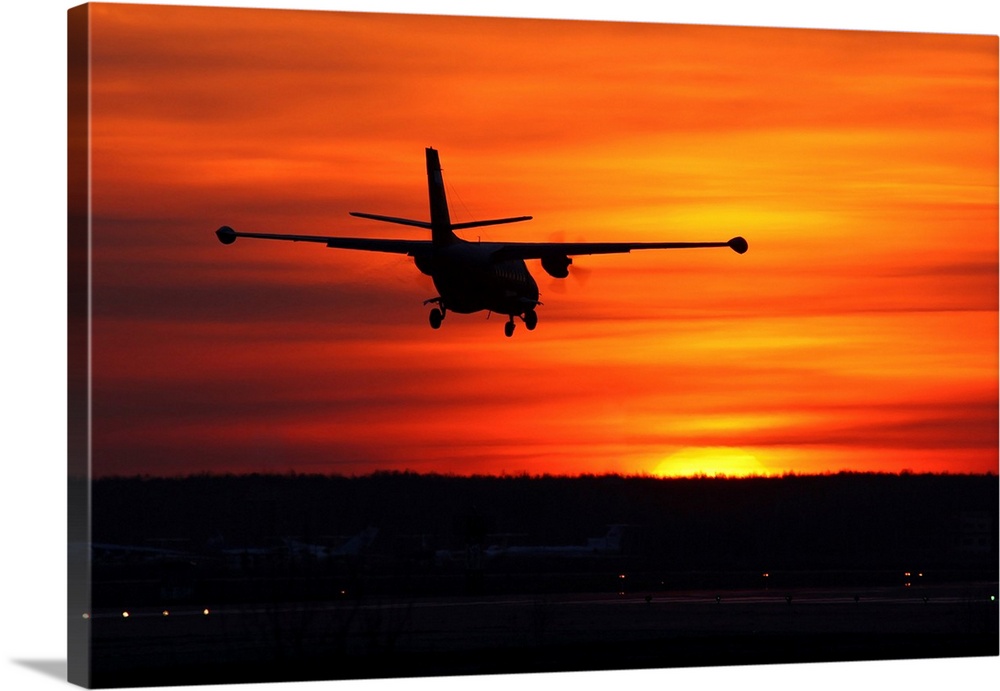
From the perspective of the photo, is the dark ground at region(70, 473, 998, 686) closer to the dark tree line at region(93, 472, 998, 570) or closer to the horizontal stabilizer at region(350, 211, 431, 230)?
the dark tree line at region(93, 472, 998, 570)

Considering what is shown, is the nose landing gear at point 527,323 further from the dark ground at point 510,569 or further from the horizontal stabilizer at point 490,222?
A: the dark ground at point 510,569

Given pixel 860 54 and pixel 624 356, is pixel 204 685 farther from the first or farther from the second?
pixel 860 54

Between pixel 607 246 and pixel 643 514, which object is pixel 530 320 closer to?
pixel 607 246

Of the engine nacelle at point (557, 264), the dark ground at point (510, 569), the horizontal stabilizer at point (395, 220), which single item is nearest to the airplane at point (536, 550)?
the dark ground at point (510, 569)

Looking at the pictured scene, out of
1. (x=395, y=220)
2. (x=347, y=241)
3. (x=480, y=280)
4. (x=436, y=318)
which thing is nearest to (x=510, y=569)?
(x=480, y=280)

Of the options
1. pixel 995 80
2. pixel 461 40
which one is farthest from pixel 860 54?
pixel 461 40

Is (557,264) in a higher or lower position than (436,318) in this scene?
higher

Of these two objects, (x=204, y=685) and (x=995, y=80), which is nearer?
(x=204, y=685)
